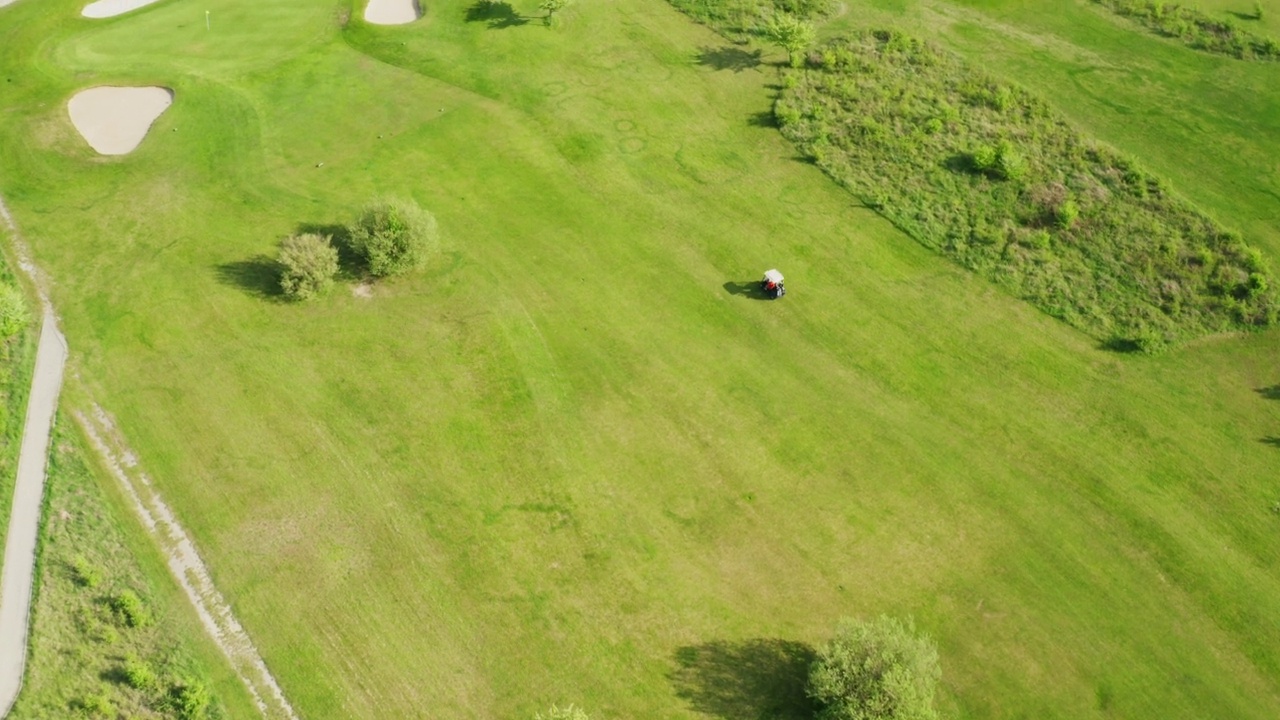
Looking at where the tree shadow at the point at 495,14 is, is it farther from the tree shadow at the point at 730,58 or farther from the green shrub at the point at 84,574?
the green shrub at the point at 84,574

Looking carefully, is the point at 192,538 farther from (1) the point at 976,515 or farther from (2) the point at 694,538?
(1) the point at 976,515

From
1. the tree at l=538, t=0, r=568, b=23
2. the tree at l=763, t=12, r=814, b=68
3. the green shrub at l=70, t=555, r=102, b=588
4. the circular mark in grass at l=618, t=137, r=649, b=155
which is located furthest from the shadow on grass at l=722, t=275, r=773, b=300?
the green shrub at l=70, t=555, r=102, b=588

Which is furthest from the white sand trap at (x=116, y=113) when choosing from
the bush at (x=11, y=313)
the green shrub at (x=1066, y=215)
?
the green shrub at (x=1066, y=215)

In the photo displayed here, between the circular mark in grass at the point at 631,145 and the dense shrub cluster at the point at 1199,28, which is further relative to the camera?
the dense shrub cluster at the point at 1199,28

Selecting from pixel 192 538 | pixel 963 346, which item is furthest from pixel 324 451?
pixel 963 346

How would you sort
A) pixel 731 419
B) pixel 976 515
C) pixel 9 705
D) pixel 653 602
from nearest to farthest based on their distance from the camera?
pixel 9 705 < pixel 653 602 < pixel 976 515 < pixel 731 419

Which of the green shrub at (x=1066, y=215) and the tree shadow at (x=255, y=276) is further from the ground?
the green shrub at (x=1066, y=215)
